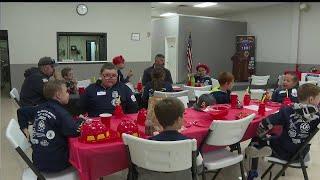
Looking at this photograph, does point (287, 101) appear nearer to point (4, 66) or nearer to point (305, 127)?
point (305, 127)

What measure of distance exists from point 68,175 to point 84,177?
27 centimetres

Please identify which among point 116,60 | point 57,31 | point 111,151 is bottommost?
point 111,151

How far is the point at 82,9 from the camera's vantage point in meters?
8.72

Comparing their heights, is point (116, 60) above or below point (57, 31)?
below

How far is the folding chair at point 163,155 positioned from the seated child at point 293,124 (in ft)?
3.23

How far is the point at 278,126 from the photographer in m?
2.81

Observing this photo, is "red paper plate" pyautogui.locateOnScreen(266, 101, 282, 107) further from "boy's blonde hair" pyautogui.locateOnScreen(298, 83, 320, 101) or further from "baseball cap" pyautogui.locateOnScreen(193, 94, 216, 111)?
"boy's blonde hair" pyautogui.locateOnScreen(298, 83, 320, 101)

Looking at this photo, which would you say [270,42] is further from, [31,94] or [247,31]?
[31,94]

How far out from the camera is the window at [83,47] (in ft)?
29.8

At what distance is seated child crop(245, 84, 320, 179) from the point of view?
2.64 m

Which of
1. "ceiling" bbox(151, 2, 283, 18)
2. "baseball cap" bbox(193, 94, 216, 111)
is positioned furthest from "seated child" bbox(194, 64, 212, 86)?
"ceiling" bbox(151, 2, 283, 18)

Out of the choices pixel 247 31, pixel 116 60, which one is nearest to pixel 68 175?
pixel 116 60

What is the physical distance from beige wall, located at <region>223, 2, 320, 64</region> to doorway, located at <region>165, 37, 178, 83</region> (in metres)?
3.15

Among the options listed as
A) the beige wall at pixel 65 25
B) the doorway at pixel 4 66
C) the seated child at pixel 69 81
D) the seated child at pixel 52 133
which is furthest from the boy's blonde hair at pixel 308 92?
the doorway at pixel 4 66
